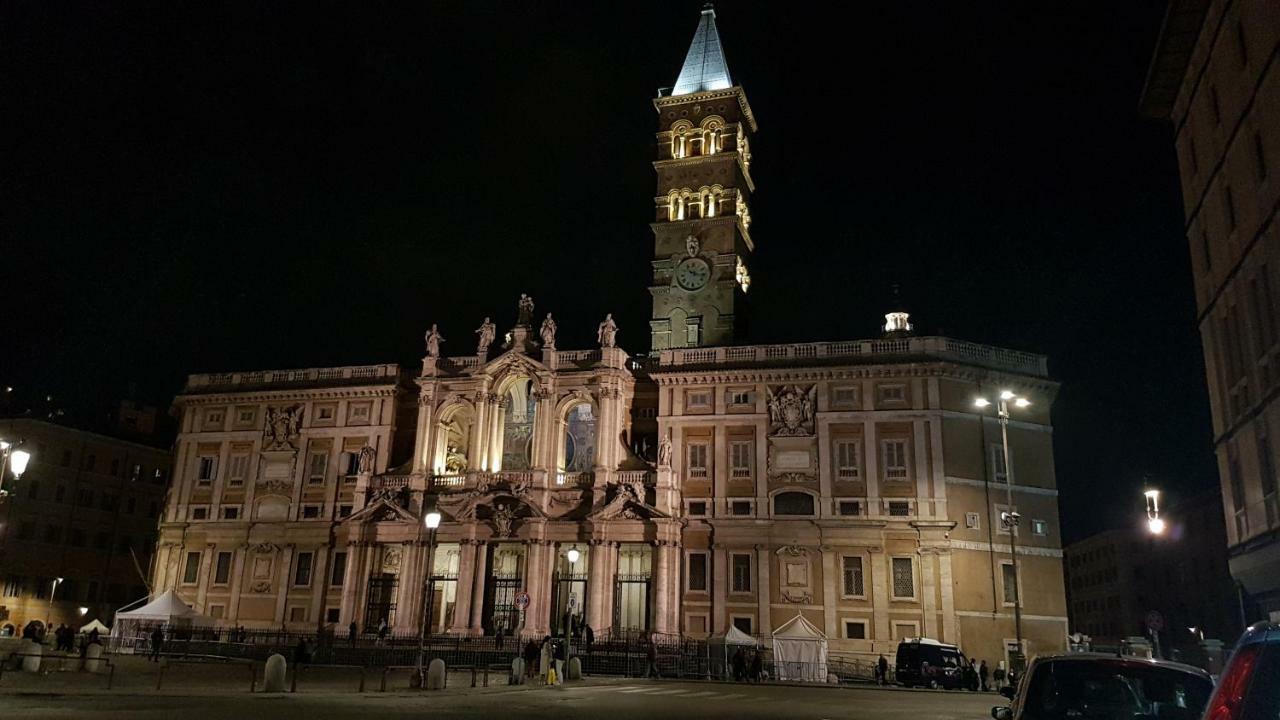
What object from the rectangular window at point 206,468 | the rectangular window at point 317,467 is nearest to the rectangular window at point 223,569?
the rectangular window at point 206,468

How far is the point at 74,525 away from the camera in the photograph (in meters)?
64.4

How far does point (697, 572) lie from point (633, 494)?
5407 millimetres

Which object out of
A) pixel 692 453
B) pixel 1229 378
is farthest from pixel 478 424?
pixel 1229 378

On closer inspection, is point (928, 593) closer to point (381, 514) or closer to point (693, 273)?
point (693, 273)

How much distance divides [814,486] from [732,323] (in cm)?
1500

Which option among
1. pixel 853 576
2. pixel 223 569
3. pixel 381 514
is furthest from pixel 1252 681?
pixel 223 569

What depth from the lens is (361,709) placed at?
19812 millimetres

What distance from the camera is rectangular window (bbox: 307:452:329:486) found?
5444 centimetres

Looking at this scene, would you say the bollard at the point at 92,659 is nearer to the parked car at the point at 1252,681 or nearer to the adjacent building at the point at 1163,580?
the parked car at the point at 1252,681

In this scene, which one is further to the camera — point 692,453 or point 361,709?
Result: point 692,453

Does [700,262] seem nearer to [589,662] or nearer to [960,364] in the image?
[960,364]

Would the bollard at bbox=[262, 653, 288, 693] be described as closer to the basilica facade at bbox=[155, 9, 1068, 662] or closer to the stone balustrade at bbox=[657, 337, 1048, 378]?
the basilica facade at bbox=[155, 9, 1068, 662]

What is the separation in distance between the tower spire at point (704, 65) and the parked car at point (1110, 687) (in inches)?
2347

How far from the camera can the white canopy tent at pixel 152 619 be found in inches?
1694
